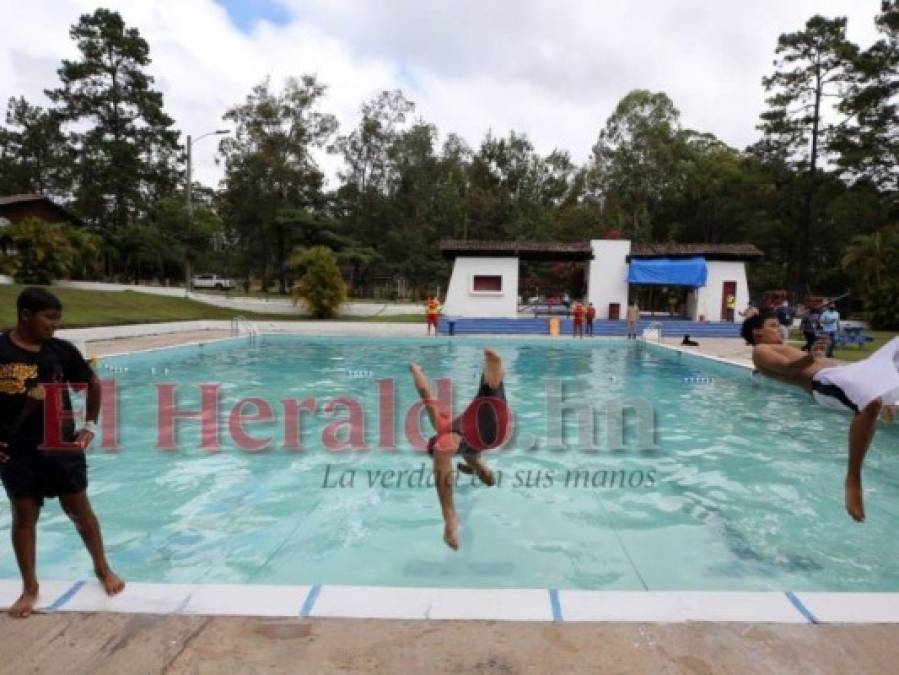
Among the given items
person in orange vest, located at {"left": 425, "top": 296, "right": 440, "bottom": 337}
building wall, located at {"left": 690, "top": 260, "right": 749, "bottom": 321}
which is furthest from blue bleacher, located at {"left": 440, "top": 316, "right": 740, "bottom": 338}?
person in orange vest, located at {"left": 425, "top": 296, "right": 440, "bottom": 337}

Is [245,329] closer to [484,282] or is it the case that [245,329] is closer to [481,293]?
[481,293]

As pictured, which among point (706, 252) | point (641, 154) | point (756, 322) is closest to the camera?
point (756, 322)

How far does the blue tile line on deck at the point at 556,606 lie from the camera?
3064mm

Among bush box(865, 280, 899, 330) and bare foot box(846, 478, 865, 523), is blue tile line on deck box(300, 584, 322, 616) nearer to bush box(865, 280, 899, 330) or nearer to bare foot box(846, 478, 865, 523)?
bare foot box(846, 478, 865, 523)

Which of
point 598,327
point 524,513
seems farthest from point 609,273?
point 524,513

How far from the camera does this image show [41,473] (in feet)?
10.4

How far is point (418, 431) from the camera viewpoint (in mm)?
9312

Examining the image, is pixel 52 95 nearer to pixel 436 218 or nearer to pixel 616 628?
pixel 436 218

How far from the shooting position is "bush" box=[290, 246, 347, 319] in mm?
28812

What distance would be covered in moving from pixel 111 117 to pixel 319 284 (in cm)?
2276

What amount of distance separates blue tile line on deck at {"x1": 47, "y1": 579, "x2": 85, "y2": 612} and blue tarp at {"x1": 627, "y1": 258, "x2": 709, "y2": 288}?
97.7 feet

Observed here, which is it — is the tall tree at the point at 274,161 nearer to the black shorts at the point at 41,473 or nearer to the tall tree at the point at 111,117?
A: the tall tree at the point at 111,117

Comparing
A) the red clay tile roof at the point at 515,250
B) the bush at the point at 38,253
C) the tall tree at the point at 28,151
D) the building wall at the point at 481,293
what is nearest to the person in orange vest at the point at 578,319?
the building wall at the point at 481,293

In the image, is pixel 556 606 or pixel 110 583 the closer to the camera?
pixel 556 606
